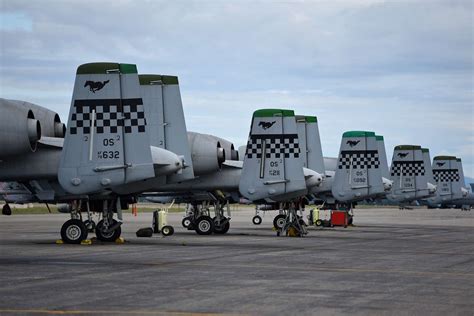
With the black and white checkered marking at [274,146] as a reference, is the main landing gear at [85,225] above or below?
below

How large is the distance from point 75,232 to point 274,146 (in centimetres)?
1180

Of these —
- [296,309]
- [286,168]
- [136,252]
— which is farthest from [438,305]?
[286,168]

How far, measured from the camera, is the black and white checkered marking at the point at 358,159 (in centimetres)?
5462

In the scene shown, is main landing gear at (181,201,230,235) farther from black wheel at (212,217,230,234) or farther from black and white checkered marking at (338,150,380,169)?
black and white checkered marking at (338,150,380,169)

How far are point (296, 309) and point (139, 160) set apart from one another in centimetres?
1596

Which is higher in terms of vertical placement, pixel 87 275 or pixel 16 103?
pixel 16 103

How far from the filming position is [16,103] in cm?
2814

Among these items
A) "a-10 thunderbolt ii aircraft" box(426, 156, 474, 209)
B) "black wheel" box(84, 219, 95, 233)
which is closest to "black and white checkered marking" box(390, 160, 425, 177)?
"a-10 thunderbolt ii aircraft" box(426, 156, 474, 209)

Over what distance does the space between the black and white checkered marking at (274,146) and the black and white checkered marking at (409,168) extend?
1398 inches

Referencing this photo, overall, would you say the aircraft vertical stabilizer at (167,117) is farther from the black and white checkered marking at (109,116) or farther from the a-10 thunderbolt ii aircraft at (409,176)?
the a-10 thunderbolt ii aircraft at (409,176)

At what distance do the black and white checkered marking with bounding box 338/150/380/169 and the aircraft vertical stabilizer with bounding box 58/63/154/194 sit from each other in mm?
27847

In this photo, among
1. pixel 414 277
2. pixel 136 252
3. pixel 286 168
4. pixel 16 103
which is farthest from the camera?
pixel 286 168

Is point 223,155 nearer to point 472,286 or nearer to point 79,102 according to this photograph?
point 79,102

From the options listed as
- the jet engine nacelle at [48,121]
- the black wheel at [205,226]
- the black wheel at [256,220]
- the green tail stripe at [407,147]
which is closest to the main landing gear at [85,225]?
the jet engine nacelle at [48,121]
